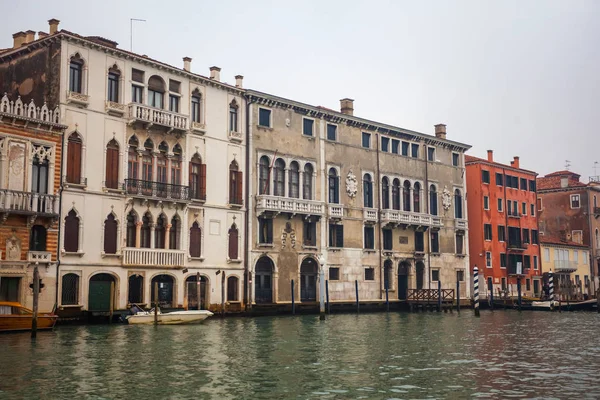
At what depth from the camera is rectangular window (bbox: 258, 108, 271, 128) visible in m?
37.8

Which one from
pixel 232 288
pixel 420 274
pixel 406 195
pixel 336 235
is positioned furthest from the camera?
pixel 420 274

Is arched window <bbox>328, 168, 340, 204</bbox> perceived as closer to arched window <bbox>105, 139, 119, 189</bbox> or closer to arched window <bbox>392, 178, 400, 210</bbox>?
arched window <bbox>392, 178, 400, 210</bbox>

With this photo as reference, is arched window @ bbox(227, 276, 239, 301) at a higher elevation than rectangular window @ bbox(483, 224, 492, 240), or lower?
lower

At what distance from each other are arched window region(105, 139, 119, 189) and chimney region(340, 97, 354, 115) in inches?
651

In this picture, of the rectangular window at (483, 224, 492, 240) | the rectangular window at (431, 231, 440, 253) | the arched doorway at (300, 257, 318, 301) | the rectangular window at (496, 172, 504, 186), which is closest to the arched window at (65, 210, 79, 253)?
the arched doorway at (300, 257, 318, 301)

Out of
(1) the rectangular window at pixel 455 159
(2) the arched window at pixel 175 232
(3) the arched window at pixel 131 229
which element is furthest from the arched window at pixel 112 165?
(1) the rectangular window at pixel 455 159

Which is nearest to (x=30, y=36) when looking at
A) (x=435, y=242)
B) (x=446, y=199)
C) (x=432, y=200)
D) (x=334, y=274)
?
(x=334, y=274)

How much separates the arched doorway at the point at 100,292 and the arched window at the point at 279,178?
35.0 feet

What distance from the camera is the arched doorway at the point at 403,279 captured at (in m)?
44.8

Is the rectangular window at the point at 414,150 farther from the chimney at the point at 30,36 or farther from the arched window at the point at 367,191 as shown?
the chimney at the point at 30,36

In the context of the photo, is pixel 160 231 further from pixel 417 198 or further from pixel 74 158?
pixel 417 198

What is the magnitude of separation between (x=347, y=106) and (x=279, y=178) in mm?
7961

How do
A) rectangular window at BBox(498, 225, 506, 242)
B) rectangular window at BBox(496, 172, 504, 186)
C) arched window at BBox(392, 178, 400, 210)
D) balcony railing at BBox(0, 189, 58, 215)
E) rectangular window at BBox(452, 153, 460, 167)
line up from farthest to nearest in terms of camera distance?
rectangular window at BBox(496, 172, 504, 186) < rectangular window at BBox(498, 225, 506, 242) < rectangular window at BBox(452, 153, 460, 167) < arched window at BBox(392, 178, 400, 210) < balcony railing at BBox(0, 189, 58, 215)

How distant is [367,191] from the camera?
142ft
